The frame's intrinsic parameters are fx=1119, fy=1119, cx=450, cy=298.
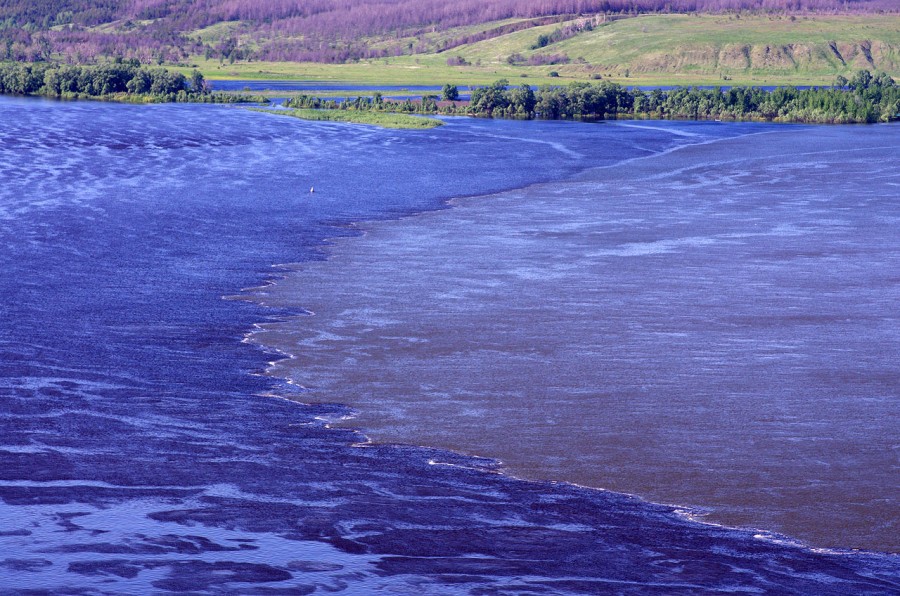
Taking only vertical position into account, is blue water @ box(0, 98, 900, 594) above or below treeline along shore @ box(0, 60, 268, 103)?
below

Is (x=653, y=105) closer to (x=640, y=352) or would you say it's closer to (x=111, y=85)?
(x=111, y=85)

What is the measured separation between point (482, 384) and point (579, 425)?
3.56 metres

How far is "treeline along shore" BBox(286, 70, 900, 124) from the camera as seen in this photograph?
148750 mm

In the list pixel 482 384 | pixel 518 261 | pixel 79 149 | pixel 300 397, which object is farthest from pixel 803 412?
pixel 79 149

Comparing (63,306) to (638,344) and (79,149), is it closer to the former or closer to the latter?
(638,344)

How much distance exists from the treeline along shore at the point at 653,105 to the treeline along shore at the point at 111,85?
27599 millimetres

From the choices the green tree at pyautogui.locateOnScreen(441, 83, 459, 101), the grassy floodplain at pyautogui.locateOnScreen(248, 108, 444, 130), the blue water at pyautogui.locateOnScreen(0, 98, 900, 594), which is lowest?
the blue water at pyautogui.locateOnScreen(0, 98, 900, 594)

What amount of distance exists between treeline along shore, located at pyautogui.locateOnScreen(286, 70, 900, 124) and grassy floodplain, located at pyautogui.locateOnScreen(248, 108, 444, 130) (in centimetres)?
941

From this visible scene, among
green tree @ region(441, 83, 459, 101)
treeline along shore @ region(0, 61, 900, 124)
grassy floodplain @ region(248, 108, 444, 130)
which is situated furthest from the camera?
green tree @ region(441, 83, 459, 101)

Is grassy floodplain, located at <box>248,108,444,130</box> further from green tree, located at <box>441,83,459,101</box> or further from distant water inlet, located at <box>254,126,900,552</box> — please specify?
distant water inlet, located at <box>254,126,900,552</box>

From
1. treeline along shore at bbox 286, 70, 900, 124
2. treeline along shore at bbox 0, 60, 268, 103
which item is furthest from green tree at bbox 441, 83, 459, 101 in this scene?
treeline along shore at bbox 0, 60, 268, 103

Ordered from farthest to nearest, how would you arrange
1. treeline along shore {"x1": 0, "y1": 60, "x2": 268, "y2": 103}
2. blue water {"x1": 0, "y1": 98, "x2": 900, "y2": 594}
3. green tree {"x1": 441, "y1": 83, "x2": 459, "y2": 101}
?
treeline along shore {"x1": 0, "y1": 60, "x2": 268, "y2": 103}
green tree {"x1": 441, "y1": 83, "x2": 459, "y2": 101}
blue water {"x1": 0, "y1": 98, "x2": 900, "y2": 594}

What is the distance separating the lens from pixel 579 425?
82.8 ft

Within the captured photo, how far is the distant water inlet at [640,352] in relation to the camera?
2281 centimetres
